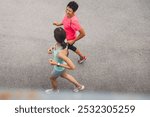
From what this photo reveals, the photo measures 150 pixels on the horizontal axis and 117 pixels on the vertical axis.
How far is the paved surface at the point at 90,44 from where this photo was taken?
652 centimetres

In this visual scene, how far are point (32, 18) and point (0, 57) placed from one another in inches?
60.1

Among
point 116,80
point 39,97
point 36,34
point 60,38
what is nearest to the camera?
point 60,38

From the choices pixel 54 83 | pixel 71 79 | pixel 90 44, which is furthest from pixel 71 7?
pixel 90 44

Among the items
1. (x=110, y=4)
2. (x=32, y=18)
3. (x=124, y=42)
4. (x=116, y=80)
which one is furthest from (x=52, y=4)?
(x=116, y=80)

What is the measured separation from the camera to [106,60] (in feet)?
23.0

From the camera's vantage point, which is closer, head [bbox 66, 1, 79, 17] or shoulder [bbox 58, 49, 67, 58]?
shoulder [bbox 58, 49, 67, 58]

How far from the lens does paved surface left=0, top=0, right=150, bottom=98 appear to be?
257 inches

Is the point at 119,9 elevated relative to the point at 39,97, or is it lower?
elevated

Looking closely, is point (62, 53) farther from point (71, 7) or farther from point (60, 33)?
point (71, 7)

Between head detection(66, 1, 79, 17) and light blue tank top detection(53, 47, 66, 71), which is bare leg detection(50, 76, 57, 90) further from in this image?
head detection(66, 1, 79, 17)

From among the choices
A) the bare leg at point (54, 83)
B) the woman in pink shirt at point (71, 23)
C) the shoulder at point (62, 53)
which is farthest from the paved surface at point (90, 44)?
the shoulder at point (62, 53)

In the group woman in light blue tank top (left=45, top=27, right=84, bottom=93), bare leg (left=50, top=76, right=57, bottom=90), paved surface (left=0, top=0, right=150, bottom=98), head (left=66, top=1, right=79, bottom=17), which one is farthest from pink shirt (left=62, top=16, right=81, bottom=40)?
paved surface (left=0, top=0, right=150, bottom=98)

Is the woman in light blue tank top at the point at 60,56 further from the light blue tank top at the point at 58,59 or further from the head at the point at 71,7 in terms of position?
the head at the point at 71,7

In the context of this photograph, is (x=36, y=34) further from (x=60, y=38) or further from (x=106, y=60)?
(x=60, y=38)
